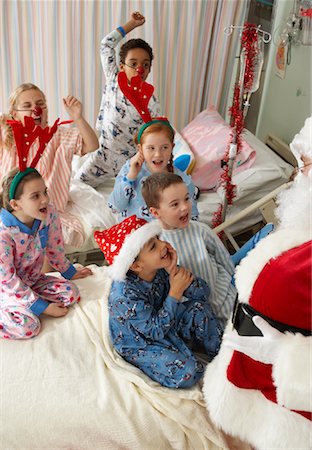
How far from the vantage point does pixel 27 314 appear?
1.76m

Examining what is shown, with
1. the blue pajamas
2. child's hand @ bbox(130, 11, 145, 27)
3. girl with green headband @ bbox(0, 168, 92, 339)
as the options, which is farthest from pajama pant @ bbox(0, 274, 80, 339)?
child's hand @ bbox(130, 11, 145, 27)

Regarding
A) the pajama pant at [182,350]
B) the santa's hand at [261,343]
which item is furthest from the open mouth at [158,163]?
the santa's hand at [261,343]

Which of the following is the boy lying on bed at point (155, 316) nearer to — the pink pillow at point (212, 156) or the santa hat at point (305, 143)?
the santa hat at point (305, 143)

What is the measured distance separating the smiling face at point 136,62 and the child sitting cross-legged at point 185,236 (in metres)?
0.83

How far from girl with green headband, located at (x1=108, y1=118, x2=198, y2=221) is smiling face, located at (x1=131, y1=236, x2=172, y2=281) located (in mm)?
600

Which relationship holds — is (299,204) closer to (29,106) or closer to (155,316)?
(155,316)

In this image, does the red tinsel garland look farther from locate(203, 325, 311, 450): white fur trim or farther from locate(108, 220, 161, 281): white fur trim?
locate(203, 325, 311, 450): white fur trim

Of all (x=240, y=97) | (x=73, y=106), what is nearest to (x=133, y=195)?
(x=73, y=106)

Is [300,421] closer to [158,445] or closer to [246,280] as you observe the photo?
[246,280]

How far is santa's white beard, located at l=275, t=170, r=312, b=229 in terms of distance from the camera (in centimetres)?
129

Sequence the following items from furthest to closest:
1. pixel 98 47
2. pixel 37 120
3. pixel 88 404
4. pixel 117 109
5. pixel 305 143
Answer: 1. pixel 98 47
2. pixel 117 109
3. pixel 37 120
4. pixel 88 404
5. pixel 305 143

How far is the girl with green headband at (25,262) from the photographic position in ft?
5.76

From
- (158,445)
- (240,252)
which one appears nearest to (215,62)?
(240,252)

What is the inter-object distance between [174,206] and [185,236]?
130mm
